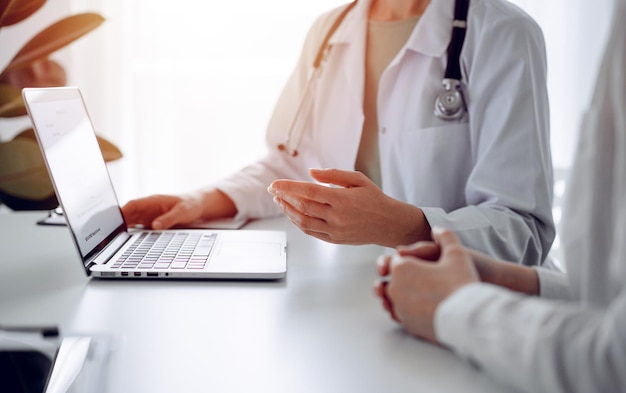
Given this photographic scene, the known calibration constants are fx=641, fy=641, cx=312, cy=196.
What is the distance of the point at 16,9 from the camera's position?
1734 millimetres

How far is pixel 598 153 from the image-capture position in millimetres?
559

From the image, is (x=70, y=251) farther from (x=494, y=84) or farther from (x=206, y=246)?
(x=494, y=84)

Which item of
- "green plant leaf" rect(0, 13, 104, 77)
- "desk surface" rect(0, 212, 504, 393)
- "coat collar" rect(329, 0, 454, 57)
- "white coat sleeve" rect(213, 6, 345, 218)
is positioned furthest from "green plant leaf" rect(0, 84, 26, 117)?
"coat collar" rect(329, 0, 454, 57)

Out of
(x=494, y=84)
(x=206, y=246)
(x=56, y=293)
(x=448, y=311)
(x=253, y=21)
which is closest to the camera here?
(x=448, y=311)

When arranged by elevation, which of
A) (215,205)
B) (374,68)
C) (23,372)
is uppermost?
(374,68)

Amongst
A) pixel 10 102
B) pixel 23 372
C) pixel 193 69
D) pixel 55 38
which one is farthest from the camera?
pixel 193 69

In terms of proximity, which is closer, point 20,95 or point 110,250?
point 110,250

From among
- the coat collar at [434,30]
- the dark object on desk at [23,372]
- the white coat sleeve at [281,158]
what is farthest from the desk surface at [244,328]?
the coat collar at [434,30]

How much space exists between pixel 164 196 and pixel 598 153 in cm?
80

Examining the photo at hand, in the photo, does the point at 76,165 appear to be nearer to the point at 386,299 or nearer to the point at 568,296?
the point at 386,299

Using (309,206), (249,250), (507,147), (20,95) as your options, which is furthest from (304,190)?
(20,95)

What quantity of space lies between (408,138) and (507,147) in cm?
24

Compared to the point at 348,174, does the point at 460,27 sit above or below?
above

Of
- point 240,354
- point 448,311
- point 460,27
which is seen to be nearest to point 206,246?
point 240,354
